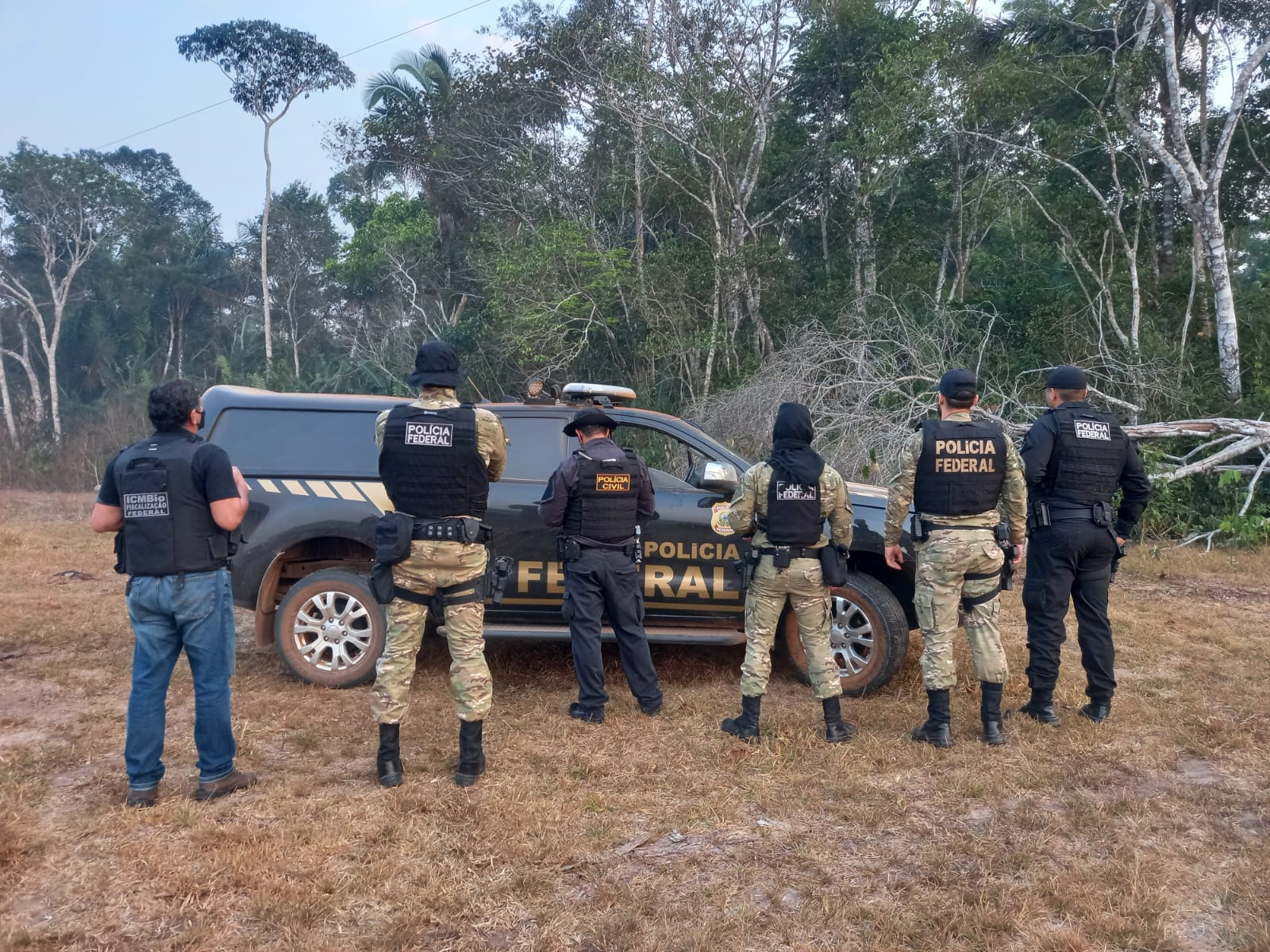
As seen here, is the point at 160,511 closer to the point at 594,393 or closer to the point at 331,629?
the point at 331,629

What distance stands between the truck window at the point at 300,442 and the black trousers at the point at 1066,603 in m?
3.74

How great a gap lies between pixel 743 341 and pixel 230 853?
46.3 ft

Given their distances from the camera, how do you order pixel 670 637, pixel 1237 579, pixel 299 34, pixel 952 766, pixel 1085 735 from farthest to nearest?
pixel 299 34, pixel 1237 579, pixel 670 637, pixel 1085 735, pixel 952 766

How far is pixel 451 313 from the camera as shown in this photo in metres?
23.1

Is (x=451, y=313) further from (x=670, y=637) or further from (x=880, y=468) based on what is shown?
(x=670, y=637)

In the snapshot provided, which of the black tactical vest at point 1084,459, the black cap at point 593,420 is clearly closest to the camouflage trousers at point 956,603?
the black tactical vest at point 1084,459

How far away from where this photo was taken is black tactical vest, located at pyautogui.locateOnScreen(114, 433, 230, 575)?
11.7ft

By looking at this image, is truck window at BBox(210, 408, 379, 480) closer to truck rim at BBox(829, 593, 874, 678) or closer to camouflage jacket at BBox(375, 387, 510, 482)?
camouflage jacket at BBox(375, 387, 510, 482)

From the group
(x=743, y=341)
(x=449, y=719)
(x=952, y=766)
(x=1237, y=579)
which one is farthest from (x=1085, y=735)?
(x=743, y=341)

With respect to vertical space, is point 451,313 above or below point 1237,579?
above

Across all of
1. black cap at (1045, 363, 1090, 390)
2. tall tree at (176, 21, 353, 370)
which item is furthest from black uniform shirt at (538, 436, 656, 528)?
tall tree at (176, 21, 353, 370)

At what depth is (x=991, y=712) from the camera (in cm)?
437

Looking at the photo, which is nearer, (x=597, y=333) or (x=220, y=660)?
(x=220, y=660)

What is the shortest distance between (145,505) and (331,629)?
1866 mm
